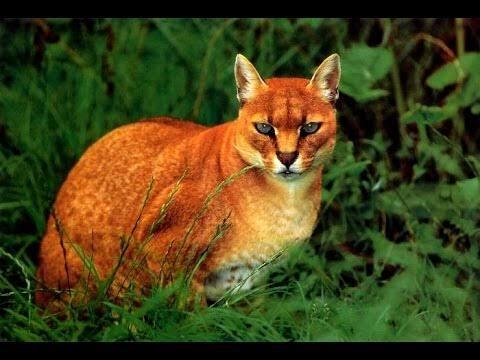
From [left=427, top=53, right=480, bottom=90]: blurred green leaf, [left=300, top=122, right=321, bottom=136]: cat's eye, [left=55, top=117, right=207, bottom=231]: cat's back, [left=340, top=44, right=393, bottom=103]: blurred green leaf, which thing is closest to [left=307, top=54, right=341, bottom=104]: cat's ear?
[left=300, top=122, right=321, bottom=136]: cat's eye

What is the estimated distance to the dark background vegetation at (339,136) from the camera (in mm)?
4805

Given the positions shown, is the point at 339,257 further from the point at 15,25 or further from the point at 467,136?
the point at 15,25

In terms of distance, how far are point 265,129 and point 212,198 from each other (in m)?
0.42

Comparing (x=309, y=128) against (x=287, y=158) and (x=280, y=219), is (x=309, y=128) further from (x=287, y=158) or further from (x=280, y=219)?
(x=280, y=219)

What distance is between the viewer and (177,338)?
4.27m

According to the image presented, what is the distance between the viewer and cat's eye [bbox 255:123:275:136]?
4.53 meters

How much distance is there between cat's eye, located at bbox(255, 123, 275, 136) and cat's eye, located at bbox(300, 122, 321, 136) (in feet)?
0.46

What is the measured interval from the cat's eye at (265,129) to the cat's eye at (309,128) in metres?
0.14

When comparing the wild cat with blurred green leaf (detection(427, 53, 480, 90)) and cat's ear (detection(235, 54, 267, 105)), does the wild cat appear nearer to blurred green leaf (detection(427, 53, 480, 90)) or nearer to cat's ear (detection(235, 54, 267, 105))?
cat's ear (detection(235, 54, 267, 105))

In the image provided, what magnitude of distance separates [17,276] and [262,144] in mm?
1569

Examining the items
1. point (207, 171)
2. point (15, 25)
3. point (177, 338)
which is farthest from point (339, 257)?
point (15, 25)

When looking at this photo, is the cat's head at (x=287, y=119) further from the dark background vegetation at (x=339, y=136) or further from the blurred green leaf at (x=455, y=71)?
the blurred green leaf at (x=455, y=71)

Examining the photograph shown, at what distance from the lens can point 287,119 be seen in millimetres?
4516

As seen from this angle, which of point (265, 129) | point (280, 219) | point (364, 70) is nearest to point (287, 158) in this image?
point (265, 129)
